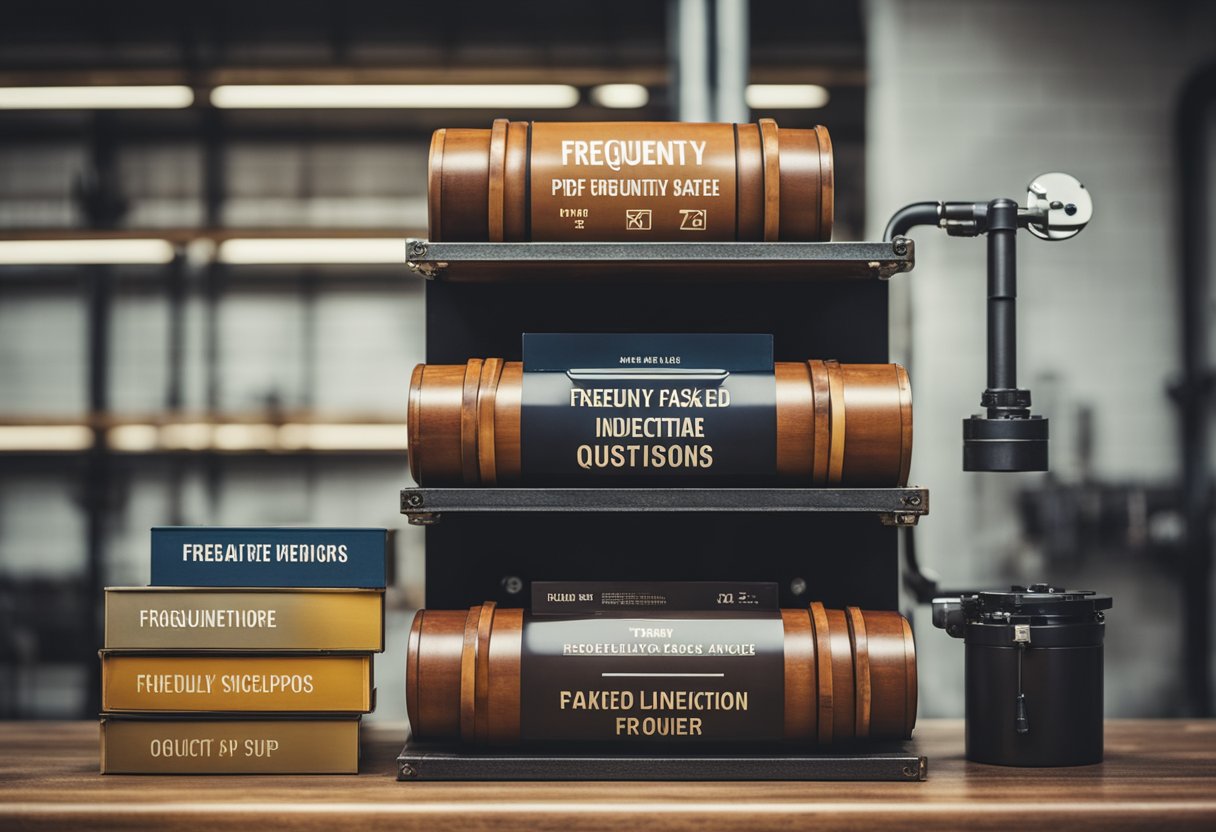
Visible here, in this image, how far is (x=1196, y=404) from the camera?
3055mm

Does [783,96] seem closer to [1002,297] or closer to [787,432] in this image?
[1002,297]

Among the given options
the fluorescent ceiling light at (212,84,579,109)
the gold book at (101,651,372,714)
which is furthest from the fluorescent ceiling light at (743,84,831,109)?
the gold book at (101,651,372,714)

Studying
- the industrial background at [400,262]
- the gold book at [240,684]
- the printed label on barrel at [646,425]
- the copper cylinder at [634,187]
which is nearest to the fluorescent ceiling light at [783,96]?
the industrial background at [400,262]

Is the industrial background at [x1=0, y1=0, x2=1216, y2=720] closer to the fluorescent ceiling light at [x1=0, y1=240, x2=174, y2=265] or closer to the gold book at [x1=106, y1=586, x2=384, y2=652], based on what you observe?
the fluorescent ceiling light at [x1=0, y1=240, x2=174, y2=265]

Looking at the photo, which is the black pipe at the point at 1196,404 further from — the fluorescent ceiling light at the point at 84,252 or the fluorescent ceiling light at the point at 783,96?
the fluorescent ceiling light at the point at 84,252

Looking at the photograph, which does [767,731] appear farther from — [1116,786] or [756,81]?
[756,81]

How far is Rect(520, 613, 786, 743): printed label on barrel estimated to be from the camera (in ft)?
4.98

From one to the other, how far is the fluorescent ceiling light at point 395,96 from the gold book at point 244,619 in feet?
6.07

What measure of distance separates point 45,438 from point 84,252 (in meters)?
0.52

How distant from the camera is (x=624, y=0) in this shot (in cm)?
307

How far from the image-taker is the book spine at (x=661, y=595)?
161 centimetres

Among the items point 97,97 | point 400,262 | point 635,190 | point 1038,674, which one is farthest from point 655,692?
point 97,97

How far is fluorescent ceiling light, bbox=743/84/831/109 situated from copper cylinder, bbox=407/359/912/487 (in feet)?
5.31

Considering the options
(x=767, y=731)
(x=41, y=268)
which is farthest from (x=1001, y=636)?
(x=41, y=268)
